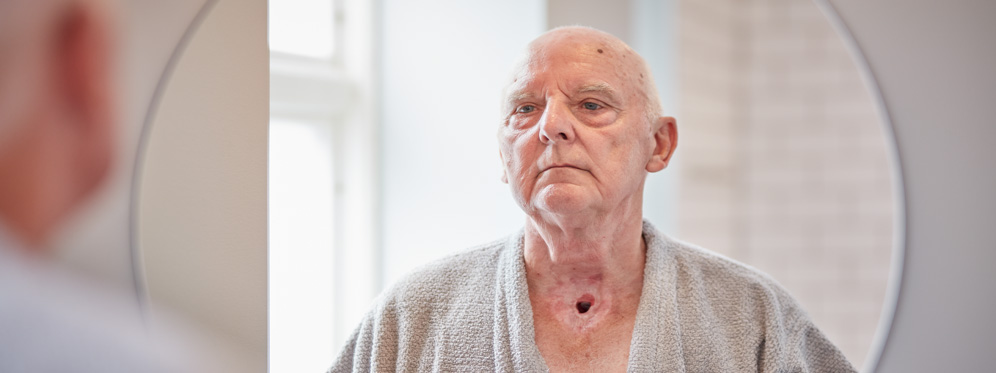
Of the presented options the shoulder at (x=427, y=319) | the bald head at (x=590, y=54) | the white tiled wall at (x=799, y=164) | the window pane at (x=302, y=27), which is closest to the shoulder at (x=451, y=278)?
the shoulder at (x=427, y=319)

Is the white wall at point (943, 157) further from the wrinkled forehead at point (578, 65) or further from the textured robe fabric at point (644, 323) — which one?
the wrinkled forehead at point (578, 65)

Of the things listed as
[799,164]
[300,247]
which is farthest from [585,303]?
[799,164]

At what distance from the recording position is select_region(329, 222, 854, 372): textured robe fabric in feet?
3.94

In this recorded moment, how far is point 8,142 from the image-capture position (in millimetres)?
1059

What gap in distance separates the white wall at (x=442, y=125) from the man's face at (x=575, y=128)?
0.77 m

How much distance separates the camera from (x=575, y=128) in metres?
1.20

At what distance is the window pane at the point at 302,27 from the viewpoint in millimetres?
1981

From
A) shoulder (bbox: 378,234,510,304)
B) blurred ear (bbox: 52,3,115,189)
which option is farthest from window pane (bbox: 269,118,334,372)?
blurred ear (bbox: 52,3,115,189)

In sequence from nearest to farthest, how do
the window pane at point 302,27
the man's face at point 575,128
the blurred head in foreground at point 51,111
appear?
the blurred head in foreground at point 51,111 → the man's face at point 575,128 → the window pane at point 302,27

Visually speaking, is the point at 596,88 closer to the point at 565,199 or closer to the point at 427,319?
the point at 565,199

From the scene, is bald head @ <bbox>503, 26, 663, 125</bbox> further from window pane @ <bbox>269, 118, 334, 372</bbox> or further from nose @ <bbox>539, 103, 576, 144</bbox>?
window pane @ <bbox>269, 118, 334, 372</bbox>

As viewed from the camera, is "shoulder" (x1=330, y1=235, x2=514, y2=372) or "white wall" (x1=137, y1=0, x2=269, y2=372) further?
"shoulder" (x1=330, y1=235, x2=514, y2=372)

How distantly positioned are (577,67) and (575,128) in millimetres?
97

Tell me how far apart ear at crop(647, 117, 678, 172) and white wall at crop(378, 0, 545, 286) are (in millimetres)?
739
